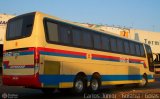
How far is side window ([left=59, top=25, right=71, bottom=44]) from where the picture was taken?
48.8 feet

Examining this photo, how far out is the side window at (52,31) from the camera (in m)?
14.0

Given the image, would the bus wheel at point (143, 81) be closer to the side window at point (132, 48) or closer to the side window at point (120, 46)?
the side window at point (132, 48)

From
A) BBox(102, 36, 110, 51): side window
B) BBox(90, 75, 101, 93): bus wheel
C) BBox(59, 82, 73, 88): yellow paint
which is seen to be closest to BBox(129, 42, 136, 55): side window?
BBox(102, 36, 110, 51): side window

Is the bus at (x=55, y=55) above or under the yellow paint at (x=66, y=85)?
above

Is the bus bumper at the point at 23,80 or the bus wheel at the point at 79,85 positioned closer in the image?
the bus bumper at the point at 23,80

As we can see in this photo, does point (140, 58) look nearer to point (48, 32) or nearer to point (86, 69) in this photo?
point (86, 69)

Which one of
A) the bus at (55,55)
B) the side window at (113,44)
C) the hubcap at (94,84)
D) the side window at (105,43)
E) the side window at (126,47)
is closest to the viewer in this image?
the bus at (55,55)

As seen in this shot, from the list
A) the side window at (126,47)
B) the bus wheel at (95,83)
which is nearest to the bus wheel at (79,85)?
the bus wheel at (95,83)

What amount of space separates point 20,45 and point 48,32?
1339 mm

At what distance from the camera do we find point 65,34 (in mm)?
15117

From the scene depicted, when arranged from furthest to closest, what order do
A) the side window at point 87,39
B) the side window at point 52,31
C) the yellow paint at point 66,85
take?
the side window at point 87,39 → the yellow paint at point 66,85 → the side window at point 52,31

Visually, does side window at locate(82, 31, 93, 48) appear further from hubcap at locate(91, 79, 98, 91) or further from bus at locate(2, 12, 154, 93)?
hubcap at locate(91, 79, 98, 91)

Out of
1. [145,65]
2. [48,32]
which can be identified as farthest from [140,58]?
[48,32]

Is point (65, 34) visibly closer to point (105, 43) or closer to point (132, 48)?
point (105, 43)
